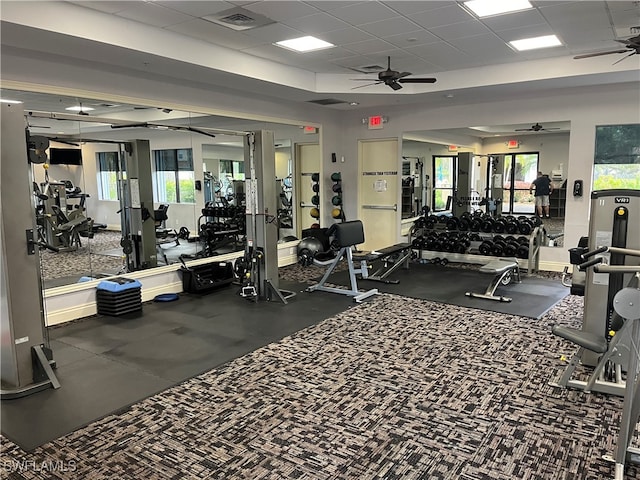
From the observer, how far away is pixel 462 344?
399 centimetres


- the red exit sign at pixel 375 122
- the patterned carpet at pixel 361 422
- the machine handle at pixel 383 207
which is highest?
the red exit sign at pixel 375 122

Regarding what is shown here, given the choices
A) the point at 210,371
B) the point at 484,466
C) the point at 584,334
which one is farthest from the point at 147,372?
the point at 584,334

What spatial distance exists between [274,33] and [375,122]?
158 inches

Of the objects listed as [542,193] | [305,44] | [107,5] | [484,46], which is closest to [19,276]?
[107,5]

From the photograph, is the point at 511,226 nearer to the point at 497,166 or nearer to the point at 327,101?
the point at 327,101

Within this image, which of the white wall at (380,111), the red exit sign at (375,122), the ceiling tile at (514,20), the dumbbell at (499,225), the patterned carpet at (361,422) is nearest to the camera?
the patterned carpet at (361,422)

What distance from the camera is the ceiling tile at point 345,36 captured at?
4742 mm

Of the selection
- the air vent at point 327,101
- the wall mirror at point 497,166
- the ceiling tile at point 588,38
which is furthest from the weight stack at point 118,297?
the wall mirror at point 497,166

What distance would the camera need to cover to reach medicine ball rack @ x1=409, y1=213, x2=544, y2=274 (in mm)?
6801

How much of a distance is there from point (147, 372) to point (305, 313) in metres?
1.88

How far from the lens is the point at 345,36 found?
4918mm

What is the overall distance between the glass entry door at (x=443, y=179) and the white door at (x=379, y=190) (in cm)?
389

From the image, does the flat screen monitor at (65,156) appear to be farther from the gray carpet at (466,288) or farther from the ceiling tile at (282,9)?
the gray carpet at (466,288)

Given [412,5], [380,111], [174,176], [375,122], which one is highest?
[412,5]
